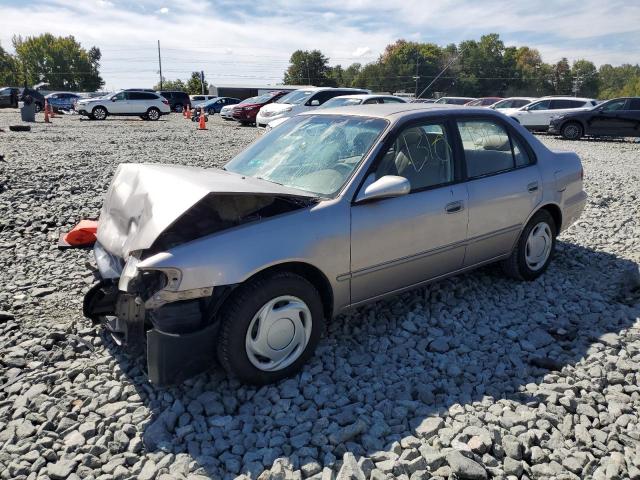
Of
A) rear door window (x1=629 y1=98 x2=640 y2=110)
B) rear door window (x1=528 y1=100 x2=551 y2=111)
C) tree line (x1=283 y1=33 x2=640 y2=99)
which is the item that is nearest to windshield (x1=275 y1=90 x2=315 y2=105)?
rear door window (x1=528 y1=100 x2=551 y2=111)

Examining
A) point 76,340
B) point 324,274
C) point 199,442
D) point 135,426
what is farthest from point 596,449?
point 76,340

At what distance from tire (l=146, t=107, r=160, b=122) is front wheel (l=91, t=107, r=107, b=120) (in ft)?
7.14

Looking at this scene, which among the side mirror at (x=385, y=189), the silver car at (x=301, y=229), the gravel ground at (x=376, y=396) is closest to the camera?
the gravel ground at (x=376, y=396)

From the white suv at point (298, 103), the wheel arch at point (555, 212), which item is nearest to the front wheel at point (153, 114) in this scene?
the white suv at point (298, 103)

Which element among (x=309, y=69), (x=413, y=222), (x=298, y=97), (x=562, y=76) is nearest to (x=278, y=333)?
(x=413, y=222)

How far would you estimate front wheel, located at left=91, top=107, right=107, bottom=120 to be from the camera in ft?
85.5

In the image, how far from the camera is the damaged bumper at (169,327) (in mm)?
2551

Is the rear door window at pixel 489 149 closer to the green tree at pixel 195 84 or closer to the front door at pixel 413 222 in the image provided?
the front door at pixel 413 222

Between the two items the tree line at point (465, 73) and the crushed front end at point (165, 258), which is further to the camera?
the tree line at point (465, 73)

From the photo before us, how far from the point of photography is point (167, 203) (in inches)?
110

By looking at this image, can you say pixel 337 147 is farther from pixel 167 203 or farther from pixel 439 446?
pixel 439 446

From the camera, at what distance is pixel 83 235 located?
177 inches

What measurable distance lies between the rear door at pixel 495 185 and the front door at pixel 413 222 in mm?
156

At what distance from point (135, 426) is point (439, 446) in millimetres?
1577
